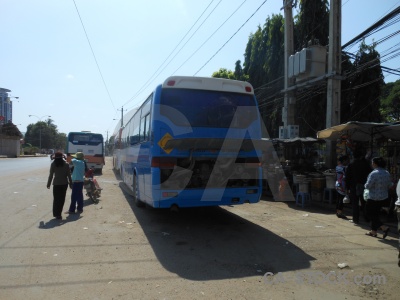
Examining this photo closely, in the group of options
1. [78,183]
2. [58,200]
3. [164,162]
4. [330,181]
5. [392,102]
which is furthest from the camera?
[392,102]

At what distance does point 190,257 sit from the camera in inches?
211

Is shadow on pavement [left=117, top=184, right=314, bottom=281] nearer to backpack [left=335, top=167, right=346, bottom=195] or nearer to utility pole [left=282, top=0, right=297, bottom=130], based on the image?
backpack [left=335, top=167, right=346, bottom=195]

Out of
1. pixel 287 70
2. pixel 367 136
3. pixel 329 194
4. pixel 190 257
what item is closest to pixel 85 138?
pixel 287 70

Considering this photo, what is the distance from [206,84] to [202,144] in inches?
58.2

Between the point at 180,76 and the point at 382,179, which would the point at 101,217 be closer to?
the point at 180,76

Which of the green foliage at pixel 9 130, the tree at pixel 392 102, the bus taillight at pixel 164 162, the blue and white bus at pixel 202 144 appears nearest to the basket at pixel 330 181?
the blue and white bus at pixel 202 144

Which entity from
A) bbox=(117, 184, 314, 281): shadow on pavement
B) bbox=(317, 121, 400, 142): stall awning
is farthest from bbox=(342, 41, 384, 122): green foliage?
bbox=(117, 184, 314, 281): shadow on pavement

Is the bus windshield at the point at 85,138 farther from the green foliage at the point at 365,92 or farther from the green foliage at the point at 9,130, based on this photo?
the green foliage at the point at 9,130

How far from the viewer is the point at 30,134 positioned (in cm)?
10656

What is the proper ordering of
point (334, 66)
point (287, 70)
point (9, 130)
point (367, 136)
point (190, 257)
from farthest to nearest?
point (9, 130)
point (287, 70)
point (334, 66)
point (367, 136)
point (190, 257)

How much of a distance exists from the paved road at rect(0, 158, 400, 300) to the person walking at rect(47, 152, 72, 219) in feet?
1.24

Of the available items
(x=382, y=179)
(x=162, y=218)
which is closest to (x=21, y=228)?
(x=162, y=218)

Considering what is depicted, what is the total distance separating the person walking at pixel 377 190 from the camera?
21.5ft

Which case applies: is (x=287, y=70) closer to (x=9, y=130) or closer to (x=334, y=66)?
(x=334, y=66)
